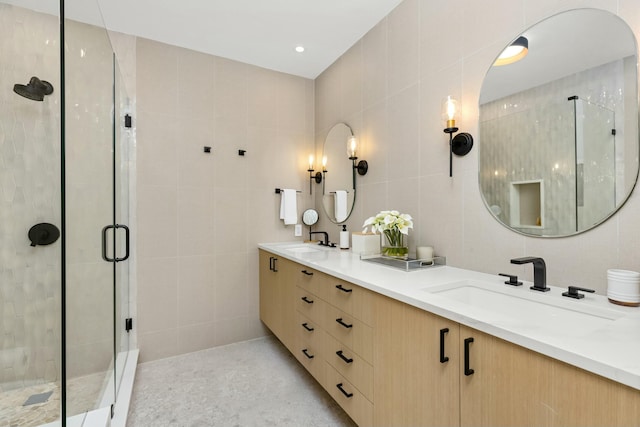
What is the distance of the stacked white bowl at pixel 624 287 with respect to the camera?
0.99 metres

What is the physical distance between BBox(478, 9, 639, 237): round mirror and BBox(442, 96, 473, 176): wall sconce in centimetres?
9

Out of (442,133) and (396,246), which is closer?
(442,133)

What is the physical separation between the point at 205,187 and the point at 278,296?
1.16 metres

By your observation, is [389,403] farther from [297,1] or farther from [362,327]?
[297,1]

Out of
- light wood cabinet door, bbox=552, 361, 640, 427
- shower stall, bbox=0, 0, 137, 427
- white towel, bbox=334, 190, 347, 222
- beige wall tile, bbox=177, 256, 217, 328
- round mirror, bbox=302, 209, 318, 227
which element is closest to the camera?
light wood cabinet door, bbox=552, 361, 640, 427

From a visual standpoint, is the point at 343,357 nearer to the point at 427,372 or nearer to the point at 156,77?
the point at 427,372

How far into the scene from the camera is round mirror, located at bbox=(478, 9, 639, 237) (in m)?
1.10

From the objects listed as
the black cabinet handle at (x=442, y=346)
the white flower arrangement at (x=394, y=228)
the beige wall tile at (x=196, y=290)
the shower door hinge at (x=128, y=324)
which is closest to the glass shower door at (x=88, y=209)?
the shower door hinge at (x=128, y=324)

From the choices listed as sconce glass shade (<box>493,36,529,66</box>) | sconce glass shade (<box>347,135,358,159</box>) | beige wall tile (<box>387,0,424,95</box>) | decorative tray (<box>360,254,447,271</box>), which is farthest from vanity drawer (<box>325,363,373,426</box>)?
beige wall tile (<box>387,0,424,95</box>)

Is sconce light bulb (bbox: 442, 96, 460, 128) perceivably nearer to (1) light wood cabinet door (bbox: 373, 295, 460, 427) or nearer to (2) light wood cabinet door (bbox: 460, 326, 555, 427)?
(1) light wood cabinet door (bbox: 373, 295, 460, 427)

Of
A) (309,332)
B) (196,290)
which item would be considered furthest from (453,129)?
Answer: (196,290)

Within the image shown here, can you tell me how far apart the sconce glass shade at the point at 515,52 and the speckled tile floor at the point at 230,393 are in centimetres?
208

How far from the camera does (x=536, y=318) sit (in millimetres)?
931

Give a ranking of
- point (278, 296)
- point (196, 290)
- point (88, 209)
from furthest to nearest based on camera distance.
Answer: point (196, 290), point (278, 296), point (88, 209)
